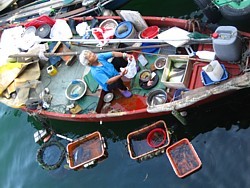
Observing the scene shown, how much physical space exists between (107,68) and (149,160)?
8.55ft

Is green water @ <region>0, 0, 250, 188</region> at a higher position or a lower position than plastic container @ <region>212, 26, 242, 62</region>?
lower

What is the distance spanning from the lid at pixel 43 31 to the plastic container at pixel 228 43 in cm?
585

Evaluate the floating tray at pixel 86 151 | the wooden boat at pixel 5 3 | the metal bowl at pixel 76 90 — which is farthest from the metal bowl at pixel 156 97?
the wooden boat at pixel 5 3

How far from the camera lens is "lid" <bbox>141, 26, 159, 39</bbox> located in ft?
36.9

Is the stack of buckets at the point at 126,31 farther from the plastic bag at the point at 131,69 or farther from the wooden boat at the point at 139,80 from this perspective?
the plastic bag at the point at 131,69

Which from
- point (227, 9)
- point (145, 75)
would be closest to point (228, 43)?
point (227, 9)

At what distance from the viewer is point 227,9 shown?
1046 centimetres

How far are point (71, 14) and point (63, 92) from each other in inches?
121

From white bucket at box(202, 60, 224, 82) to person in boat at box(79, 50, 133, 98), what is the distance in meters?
2.15

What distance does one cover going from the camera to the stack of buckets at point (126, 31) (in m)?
11.3

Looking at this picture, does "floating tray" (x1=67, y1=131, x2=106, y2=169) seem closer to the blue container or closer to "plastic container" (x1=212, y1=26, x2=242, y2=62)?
the blue container

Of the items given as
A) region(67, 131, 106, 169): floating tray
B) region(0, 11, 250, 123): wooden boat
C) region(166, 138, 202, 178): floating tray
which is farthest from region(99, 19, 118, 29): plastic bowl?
region(166, 138, 202, 178): floating tray

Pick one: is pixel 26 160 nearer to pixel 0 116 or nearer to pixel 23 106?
pixel 23 106

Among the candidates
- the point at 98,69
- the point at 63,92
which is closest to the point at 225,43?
the point at 98,69
